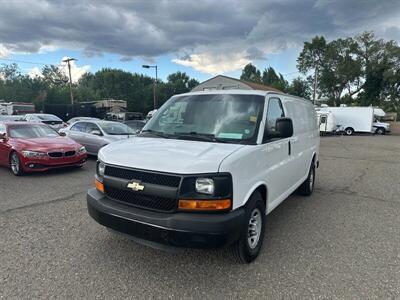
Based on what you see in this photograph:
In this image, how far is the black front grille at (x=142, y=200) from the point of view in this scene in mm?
2879

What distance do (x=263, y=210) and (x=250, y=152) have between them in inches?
30.5

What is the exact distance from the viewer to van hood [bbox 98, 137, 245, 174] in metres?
2.81

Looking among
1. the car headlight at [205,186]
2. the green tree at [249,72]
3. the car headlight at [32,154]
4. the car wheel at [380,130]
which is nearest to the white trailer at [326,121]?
the car wheel at [380,130]

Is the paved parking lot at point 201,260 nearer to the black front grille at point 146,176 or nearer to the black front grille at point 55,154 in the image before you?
the black front grille at point 146,176

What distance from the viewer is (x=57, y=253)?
11.7 ft

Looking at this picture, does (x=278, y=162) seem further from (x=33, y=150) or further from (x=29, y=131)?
(x=29, y=131)

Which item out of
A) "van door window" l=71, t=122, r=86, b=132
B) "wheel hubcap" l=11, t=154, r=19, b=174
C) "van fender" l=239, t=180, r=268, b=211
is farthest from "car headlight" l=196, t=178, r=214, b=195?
"van door window" l=71, t=122, r=86, b=132

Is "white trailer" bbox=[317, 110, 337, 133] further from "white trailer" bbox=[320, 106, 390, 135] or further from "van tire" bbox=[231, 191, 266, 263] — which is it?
"van tire" bbox=[231, 191, 266, 263]

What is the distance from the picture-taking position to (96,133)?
10.5m

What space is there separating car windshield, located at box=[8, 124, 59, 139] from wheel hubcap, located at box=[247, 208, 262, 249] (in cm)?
734

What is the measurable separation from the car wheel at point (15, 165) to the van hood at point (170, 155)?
5.34 m

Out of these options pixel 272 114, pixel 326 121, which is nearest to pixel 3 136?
pixel 272 114

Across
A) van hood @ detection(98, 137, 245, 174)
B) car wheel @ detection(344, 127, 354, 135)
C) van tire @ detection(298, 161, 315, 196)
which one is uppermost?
van hood @ detection(98, 137, 245, 174)

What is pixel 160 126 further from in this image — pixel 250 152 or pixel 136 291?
pixel 136 291
